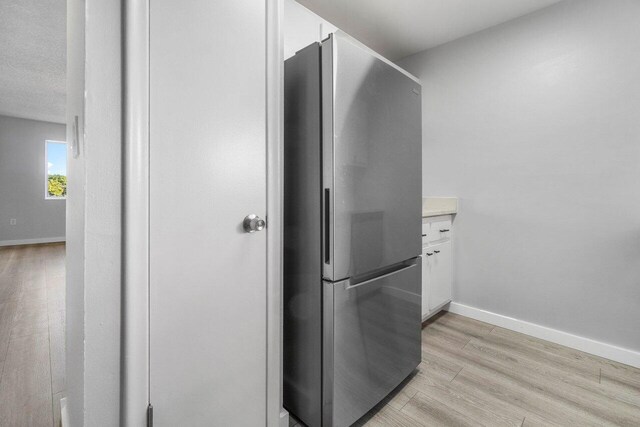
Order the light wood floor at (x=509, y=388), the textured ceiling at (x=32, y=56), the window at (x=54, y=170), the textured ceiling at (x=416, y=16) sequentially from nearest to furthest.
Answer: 1. the light wood floor at (x=509, y=388)
2. the textured ceiling at (x=416, y=16)
3. the textured ceiling at (x=32, y=56)
4. the window at (x=54, y=170)

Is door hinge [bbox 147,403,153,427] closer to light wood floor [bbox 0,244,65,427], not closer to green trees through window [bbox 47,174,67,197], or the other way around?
light wood floor [bbox 0,244,65,427]

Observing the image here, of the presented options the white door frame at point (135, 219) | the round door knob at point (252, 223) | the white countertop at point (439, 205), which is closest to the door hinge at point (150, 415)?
the white door frame at point (135, 219)

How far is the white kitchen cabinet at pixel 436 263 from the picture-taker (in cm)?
208

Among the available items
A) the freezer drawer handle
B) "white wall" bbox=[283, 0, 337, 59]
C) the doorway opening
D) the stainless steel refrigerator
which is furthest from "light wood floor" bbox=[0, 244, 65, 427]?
"white wall" bbox=[283, 0, 337, 59]

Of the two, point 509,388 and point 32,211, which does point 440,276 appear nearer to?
point 509,388

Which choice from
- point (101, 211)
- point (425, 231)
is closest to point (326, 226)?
point (101, 211)

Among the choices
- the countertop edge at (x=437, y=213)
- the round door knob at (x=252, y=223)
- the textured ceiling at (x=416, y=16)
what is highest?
the textured ceiling at (x=416, y=16)

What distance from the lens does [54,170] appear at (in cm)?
599

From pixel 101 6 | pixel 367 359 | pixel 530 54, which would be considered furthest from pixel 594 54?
pixel 101 6

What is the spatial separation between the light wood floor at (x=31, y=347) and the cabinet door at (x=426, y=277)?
2.14 metres

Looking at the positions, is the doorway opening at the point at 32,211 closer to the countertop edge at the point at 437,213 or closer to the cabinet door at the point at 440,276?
the countertop edge at the point at 437,213

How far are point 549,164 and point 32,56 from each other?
542 cm

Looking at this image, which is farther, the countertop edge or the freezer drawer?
the countertop edge

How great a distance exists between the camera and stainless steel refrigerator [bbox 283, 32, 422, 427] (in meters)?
Result: 1.09
